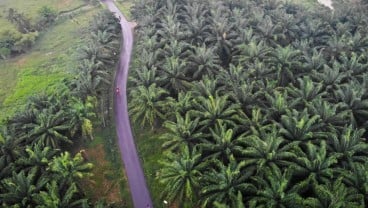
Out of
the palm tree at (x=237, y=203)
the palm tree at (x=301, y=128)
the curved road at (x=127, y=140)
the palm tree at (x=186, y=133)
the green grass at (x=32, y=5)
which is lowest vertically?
the curved road at (x=127, y=140)

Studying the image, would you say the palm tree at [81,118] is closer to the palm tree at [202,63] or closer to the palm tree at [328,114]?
the palm tree at [202,63]

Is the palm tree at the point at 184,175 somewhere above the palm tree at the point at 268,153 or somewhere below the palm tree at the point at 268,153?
below

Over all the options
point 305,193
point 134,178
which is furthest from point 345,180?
point 134,178

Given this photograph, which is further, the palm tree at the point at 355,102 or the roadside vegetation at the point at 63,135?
the palm tree at the point at 355,102

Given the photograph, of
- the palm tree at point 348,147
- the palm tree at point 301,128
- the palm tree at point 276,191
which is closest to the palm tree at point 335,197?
the palm tree at point 276,191

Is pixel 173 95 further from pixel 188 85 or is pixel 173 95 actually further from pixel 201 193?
pixel 201 193

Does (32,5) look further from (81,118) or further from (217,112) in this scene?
(217,112)

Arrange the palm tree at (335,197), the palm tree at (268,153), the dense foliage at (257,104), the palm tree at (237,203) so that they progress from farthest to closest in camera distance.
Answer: the palm tree at (268,153) → the dense foliage at (257,104) → the palm tree at (237,203) → the palm tree at (335,197)
